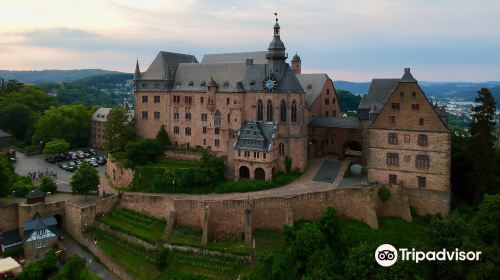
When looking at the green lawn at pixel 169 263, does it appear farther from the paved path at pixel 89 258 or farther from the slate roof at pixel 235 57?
the slate roof at pixel 235 57

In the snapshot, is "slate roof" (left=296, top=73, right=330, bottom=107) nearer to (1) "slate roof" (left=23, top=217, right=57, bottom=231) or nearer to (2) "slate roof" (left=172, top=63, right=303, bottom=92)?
(2) "slate roof" (left=172, top=63, right=303, bottom=92)

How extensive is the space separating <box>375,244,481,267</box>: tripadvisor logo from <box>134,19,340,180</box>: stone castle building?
24.2 m

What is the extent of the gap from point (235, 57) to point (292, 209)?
123 ft

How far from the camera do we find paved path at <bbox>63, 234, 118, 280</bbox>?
46625mm

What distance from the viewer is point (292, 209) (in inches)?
1852

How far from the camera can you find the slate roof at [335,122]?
62428 millimetres

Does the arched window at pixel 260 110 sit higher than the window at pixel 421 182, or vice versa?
the arched window at pixel 260 110

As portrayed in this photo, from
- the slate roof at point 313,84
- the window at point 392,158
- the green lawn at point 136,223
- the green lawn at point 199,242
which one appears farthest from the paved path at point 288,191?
the slate roof at point 313,84

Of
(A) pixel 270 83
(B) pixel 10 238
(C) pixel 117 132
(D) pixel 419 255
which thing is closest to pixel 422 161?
(D) pixel 419 255

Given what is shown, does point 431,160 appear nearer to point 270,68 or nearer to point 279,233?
point 279,233

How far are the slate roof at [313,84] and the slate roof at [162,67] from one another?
2223 centimetres

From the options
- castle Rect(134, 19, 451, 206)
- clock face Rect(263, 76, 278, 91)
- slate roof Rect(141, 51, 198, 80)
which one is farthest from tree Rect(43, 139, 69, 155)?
clock face Rect(263, 76, 278, 91)

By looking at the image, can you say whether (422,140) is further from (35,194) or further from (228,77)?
(35,194)

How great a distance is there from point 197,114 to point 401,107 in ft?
104
